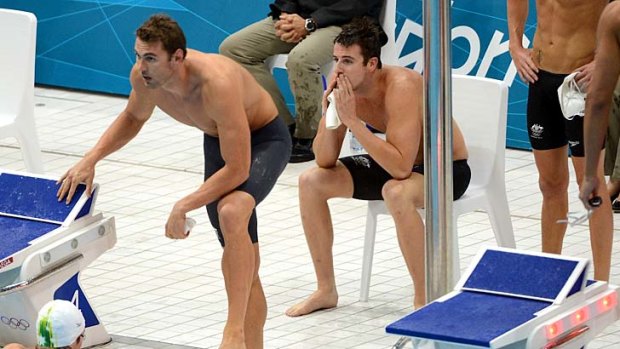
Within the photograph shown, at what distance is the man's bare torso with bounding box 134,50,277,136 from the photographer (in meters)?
5.98

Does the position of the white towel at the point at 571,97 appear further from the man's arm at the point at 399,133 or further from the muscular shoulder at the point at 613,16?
the muscular shoulder at the point at 613,16

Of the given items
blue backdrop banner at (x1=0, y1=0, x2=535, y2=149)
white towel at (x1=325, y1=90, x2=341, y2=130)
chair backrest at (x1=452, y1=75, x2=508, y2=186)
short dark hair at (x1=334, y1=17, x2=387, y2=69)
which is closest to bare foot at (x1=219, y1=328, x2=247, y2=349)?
white towel at (x1=325, y1=90, x2=341, y2=130)

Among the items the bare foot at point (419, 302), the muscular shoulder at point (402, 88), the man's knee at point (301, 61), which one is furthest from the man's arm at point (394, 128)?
the man's knee at point (301, 61)

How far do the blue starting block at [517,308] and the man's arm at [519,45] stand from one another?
5.73ft

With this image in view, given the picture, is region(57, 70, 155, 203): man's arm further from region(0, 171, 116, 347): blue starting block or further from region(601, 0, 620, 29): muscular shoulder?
region(601, 0, 620, 29): muscular shoulder

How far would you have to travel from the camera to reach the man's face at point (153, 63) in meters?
5.89

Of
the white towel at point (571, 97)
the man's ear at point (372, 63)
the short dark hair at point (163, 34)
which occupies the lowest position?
the white towel at point (571, 97)

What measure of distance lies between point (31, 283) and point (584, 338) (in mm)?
2344

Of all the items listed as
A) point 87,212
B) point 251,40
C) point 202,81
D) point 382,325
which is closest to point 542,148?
point 382,325

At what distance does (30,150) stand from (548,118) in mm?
3108

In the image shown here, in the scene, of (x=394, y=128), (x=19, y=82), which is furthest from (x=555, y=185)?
(x=19, y=82)

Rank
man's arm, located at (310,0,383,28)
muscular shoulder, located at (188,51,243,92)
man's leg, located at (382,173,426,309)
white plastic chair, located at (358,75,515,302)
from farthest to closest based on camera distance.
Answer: man's arm, located at (310,0,383,28) < white plastic chair, located at (358,75,515,302) < man's leg, located at (382,173,426,309) < muscular shoulder, located at (188,51,243,92)

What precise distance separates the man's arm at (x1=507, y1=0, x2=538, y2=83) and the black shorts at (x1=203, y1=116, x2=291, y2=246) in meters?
1.13

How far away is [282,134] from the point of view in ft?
20.9
